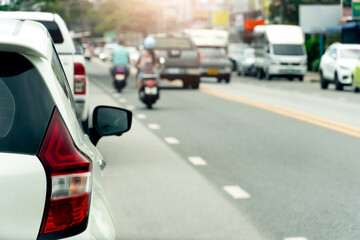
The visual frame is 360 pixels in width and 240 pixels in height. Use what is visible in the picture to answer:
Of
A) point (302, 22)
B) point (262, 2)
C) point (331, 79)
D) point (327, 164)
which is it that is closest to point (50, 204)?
point (327, 164)

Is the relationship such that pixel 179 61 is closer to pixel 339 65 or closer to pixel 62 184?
pixel 339 65

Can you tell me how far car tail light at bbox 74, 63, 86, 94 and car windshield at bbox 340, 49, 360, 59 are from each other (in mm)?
20169

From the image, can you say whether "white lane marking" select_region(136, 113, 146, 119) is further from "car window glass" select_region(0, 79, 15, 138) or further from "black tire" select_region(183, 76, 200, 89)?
"car window glass" select_region(0, 79, 15, 138)

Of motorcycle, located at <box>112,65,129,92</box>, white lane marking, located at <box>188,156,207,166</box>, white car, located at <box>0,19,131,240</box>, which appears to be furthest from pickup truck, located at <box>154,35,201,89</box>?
white car, located at <box>0,19,131,240</box>

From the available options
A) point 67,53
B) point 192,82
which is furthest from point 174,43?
point 67,53

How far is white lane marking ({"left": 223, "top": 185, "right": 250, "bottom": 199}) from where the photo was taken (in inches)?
293

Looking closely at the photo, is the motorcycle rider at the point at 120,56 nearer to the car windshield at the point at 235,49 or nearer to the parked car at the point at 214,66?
the parked car at the point at 214,66

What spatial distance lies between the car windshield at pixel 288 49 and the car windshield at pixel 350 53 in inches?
413

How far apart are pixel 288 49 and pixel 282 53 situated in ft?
1.29

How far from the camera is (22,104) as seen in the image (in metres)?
2.65

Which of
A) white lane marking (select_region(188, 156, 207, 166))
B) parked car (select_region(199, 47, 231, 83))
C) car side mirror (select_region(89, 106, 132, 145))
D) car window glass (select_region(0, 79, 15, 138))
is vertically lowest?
parked car (select_region(199, 47, 231, 83))

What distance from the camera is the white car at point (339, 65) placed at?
2817 cm

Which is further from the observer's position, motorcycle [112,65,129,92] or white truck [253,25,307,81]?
white truck [253,25,307,81]

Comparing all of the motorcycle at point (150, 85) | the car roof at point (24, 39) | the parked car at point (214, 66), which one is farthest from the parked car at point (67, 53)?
the parked car at point (214, 66)
